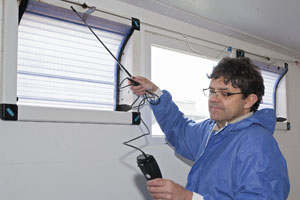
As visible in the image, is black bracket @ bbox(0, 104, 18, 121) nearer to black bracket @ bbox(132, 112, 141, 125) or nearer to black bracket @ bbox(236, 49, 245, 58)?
black bracket @ bbox(132, 112, 141, 125)

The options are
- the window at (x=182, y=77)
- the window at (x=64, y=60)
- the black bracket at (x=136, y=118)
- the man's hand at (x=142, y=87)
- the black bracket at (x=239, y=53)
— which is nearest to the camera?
the window at (x=64, y=60)

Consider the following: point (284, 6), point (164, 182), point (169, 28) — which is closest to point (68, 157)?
point (164, 182)

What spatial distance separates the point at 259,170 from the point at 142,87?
70 centimetres

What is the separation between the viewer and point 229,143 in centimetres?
140

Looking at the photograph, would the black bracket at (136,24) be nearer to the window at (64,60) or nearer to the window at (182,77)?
the window at (64,60)

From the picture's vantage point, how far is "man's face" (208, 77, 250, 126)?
1.44 m

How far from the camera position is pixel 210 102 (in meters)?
1.48

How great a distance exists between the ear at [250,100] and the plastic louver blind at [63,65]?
28.1 inches

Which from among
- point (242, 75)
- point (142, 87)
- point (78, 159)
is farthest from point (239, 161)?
point (78, 159)

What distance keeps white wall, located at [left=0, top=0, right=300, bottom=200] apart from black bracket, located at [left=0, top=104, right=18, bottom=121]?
0.10 ft

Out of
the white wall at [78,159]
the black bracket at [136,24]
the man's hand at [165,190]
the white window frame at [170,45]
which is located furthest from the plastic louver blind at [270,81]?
the man's hand at [165,190]

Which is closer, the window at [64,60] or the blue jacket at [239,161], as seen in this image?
the blue jacket at [239,161]

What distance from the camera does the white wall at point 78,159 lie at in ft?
4.08

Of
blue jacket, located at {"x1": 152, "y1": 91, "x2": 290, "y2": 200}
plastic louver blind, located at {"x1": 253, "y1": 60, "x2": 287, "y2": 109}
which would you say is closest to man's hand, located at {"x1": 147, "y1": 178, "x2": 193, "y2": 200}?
blue jacket, located at {"x1": 152, "y1": 91, "x2": 290, "y2": 200}
